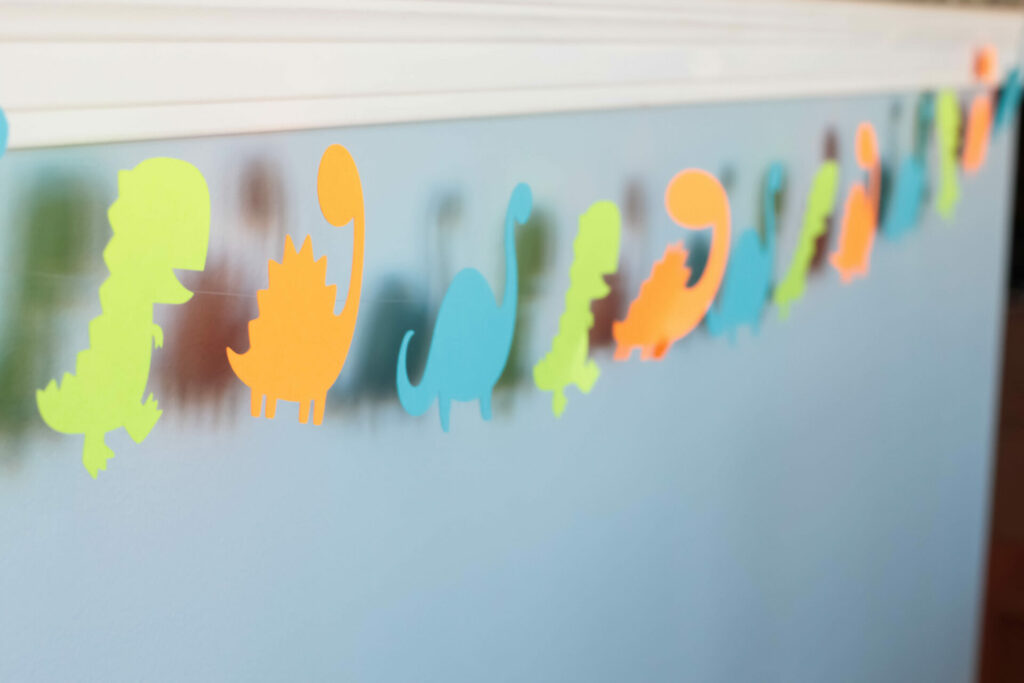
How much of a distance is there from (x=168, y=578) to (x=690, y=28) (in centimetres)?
72

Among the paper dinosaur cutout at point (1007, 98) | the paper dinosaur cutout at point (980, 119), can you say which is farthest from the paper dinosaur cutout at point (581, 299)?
the paper dinosaur cutout at point (1007, 98)

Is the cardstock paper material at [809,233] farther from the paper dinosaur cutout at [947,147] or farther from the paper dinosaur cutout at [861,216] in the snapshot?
the paper dinosaur cutout at [947,147]

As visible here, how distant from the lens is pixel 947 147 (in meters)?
1.67

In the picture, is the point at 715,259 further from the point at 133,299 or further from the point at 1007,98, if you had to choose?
the point at 1007,98

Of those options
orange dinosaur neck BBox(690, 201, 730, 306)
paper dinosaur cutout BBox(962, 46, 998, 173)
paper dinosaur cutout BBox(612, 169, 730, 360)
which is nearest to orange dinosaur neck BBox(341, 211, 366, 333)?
paper dinosaur cutout BBox(612, 169, 730, 360)

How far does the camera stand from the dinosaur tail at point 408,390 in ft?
2.79

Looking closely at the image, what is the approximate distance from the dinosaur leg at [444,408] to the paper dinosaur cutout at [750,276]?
0.41 meters

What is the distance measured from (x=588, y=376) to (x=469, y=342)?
0.19 meters

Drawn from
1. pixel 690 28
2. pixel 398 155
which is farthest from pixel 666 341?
pixel 398 155

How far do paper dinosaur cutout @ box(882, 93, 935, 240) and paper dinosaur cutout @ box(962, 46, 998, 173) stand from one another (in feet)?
0.51

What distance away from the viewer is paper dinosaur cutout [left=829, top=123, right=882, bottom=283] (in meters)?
1.45

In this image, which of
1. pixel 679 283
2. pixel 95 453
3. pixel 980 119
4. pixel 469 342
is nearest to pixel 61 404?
pixel 95 453

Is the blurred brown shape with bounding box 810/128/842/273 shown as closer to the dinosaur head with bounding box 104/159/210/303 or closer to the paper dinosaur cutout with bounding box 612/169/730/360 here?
the paper dinosaur cutout with bounding box 612/169/730/360

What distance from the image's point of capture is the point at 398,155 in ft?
2.75
